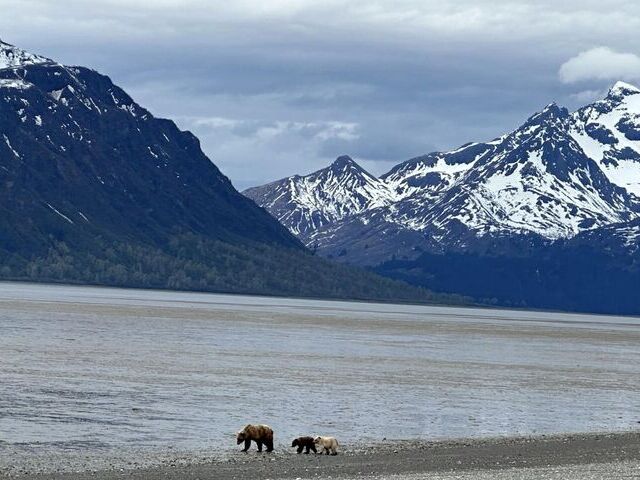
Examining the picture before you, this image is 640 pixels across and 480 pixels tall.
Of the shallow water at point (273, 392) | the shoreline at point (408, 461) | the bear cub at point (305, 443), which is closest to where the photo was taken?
the shoreline at point (408, 461)

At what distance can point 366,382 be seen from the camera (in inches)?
4257

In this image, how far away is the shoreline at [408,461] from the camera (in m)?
53.2

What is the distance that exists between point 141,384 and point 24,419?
25.0 m

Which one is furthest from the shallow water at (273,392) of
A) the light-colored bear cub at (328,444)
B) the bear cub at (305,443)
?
the light-colored bear cub at (328,444)

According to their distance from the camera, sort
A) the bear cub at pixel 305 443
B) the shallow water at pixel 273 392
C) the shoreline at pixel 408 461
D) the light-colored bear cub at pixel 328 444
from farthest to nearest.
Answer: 1. the shallow water at pixel 273 392
2. the bear cub at pixel 305 443
3. the light-colored bear cub at pixel 328 444
4. the shoreline at pixel 408 461

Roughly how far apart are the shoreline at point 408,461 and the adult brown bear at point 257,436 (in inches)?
24.4

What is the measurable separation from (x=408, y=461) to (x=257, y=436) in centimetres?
734

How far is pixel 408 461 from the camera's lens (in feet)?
194

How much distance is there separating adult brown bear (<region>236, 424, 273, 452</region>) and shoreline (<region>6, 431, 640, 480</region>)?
0.62 metres

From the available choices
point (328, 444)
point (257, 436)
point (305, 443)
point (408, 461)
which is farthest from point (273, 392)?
point (408, 461)

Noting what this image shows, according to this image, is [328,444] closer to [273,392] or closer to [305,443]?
[305,443]

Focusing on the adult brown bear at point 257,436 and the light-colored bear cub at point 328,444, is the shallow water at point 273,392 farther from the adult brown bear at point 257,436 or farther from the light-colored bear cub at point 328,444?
the light-colored bear cub at point 328,444

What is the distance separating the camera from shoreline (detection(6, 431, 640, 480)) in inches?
2094

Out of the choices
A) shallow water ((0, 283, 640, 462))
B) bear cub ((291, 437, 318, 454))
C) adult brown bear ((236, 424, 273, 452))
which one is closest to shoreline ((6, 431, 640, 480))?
bear cub ((291, 437, 318, 454))
